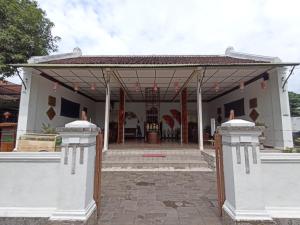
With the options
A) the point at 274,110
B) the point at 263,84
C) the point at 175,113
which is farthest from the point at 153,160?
the point at 175,113

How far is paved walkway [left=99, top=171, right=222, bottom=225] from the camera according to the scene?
2574mm

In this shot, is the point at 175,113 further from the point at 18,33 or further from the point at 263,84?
the point at 18,33

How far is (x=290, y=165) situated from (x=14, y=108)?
10.8m

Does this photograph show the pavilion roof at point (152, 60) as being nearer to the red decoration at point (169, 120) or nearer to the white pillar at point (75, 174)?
the white pillar at point (75, 174)

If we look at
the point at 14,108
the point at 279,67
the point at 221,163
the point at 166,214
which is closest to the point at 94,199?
the point at 166,214

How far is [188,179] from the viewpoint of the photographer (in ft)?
14.9

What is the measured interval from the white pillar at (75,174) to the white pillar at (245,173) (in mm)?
1744

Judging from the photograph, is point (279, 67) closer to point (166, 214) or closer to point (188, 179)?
point (188, 179)

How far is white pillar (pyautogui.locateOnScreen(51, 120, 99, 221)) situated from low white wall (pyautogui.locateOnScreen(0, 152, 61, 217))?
0.17m

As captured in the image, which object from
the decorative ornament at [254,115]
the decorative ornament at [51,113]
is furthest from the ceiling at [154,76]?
the decorative ornament at [254,115]

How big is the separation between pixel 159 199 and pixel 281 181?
187cm

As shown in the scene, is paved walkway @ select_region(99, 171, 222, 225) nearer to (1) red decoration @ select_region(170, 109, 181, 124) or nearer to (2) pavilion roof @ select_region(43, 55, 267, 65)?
(2) pavilion roof @ select_region(43, 55, 267, 65)

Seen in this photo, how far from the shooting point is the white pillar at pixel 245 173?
2.17m

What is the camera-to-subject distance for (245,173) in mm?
2217
